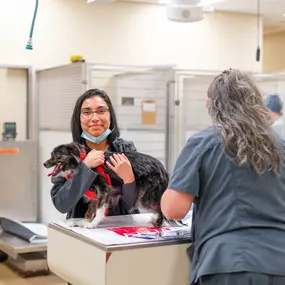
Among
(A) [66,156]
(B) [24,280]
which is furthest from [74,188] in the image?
(B) [24,280]

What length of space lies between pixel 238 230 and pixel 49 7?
3700 millimetres

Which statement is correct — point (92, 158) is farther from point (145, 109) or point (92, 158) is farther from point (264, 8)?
point (264, 8)

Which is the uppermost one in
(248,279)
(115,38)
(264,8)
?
(264,8)

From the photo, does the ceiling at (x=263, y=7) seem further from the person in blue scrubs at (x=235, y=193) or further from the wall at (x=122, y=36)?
the person in blue scrubs at (x=235, y=193)

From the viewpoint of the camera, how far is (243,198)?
5.25 ft

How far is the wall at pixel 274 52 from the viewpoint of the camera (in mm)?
6914

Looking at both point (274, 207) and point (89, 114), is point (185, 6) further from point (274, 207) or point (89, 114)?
point (274, 207)

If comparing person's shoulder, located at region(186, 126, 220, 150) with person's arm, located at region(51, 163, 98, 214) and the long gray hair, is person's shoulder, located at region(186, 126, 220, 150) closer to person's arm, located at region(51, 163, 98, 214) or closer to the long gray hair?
the long gray hair

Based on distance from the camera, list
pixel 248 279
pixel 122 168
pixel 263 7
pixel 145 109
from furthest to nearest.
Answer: pixel 263 7, pixel 145 109, pixel 122 168, pixel 248 279

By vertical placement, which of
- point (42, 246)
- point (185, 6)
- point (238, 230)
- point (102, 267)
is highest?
point (185, 6)

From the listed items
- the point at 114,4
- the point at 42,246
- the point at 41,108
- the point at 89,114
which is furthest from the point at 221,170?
the point at 114,4

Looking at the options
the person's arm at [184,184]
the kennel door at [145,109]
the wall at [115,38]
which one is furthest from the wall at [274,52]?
the person's arm at [184,184]

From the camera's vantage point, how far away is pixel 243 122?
164 centimetres

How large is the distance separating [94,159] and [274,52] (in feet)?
18.4
